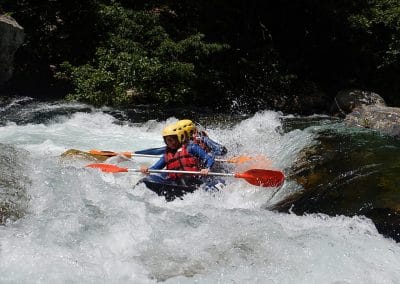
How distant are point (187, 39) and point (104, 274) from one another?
961 centimetres

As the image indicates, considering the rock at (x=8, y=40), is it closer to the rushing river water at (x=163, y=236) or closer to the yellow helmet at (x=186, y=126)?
the rushing river water at (x=163, y=236)

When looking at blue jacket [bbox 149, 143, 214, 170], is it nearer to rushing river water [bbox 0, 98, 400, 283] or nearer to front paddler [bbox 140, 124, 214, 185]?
front paddler [bbox 140, 124, 214, 185]

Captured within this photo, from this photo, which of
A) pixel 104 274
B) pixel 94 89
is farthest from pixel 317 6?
pixel 104 274

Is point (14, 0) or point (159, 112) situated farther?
point (14, 0)

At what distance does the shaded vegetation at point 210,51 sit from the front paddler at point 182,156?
6028 millimetres

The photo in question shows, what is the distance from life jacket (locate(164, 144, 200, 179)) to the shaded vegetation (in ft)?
20.0

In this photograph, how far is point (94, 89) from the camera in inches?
480

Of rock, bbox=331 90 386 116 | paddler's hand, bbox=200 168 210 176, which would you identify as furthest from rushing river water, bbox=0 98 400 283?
rock, bbox=331 90 386 116

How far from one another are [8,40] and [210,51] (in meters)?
4.90

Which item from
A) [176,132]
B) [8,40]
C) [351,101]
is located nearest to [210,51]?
[351,101]

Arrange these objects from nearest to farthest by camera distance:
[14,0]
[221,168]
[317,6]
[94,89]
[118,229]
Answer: [118,229], [221,168], [94,89], [14,0], [317,6]

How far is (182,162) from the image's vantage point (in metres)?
6.16

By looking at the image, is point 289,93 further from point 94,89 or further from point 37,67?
point 37,67

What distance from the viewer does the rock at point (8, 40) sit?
11.9 metres
